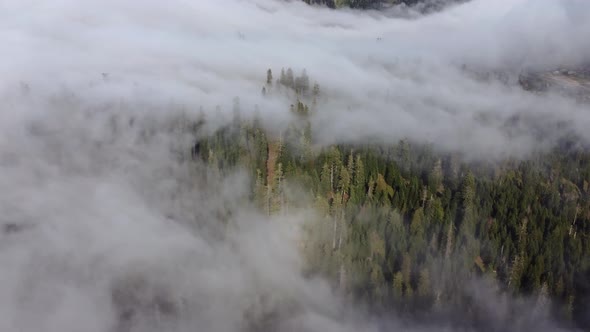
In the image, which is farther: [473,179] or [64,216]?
[473,179]

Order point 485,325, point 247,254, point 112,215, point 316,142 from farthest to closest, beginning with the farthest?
1. point 316,142
2. point 112,215
3. point 247,254
4. point 485,325

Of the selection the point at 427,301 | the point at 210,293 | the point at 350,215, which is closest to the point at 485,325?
the point at 427,301

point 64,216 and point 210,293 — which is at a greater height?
point 64,216

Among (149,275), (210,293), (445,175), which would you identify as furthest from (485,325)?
(149,275)

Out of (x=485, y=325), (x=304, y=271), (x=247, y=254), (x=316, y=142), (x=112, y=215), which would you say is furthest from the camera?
(x=316, y=142)

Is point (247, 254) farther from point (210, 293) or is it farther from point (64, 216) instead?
point (64, 216)

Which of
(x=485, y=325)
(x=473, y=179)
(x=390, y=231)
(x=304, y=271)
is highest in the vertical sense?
(x=473, y=179)

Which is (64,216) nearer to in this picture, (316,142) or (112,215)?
(112,215)
